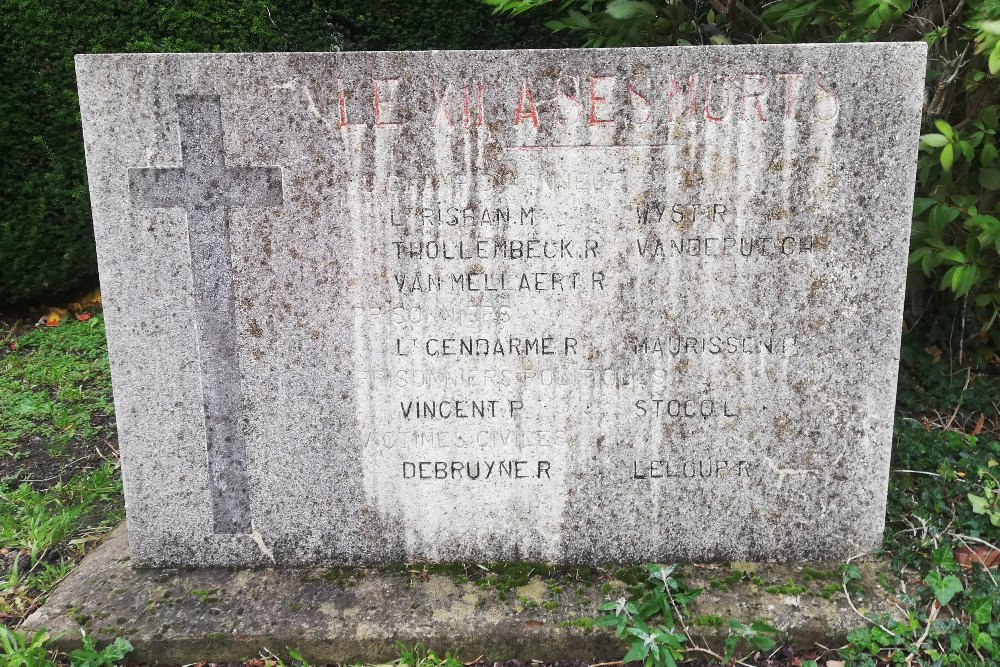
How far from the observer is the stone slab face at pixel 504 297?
212 cm

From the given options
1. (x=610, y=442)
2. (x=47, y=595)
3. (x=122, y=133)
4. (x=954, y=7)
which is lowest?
(x=47, y=595)

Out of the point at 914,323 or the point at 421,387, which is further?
the point at 914,323

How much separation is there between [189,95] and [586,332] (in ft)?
4.41

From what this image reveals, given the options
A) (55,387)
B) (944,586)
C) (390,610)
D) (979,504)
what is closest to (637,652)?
(390,610)

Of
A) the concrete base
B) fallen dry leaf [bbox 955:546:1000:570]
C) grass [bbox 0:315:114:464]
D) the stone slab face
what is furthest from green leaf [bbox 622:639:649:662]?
grass [bbox 0:315:114:464]

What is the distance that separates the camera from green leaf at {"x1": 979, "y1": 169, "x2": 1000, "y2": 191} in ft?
9.66

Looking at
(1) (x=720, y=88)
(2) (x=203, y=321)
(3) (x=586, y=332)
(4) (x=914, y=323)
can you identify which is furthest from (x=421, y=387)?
(4) (x=914, y=323)

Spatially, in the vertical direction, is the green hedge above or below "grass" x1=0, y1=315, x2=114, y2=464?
above

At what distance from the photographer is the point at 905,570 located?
237 cm

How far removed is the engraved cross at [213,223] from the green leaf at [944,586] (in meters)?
2.15

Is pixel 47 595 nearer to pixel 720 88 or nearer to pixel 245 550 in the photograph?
pixel 245 550

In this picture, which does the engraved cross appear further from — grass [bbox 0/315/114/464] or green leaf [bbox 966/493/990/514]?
green leaf [bbox 966/493/990/514]

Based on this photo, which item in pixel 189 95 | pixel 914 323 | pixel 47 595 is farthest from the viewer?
pixel 914 323

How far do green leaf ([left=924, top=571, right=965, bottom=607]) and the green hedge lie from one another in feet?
13.2
